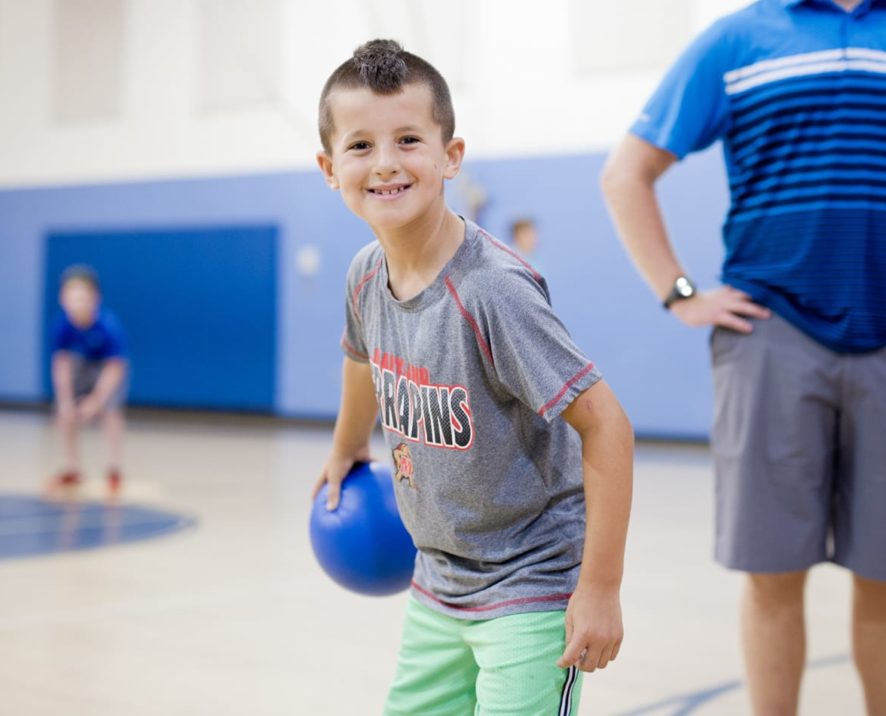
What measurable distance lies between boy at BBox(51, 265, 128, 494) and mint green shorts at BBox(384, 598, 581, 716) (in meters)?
5.40

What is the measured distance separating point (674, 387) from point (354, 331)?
26.6ft

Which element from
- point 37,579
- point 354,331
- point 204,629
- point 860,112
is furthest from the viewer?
point 37,579

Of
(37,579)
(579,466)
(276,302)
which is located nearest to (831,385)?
(579,466)

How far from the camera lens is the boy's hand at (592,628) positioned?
61.3 inches

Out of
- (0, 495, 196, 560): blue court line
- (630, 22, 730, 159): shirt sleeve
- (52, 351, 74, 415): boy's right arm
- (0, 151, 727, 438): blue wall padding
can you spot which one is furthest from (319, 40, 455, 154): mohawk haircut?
(0, 151, 727, 438): blue wall padding

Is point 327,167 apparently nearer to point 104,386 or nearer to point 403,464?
point 403,464

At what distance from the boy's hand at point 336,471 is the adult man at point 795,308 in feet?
2.21

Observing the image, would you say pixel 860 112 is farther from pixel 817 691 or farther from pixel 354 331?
pixel 817 691

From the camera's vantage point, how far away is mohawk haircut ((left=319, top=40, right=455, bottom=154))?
1.63 m

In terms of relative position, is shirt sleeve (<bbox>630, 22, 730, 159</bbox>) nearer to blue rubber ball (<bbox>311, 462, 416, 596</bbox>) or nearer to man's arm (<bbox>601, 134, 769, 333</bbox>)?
man's arm (<bbox>601, 134, 769, 333</bbox>)

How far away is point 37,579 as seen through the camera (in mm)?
4281

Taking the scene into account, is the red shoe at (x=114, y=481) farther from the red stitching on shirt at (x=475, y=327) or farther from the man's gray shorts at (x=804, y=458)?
the red stitching on shirt at (x=475, y=327)

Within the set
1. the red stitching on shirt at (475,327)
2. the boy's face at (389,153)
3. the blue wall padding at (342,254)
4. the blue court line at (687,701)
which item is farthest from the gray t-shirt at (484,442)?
the blue wall padding at (342,254)

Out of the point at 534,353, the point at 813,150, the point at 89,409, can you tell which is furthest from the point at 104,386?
the point at 534,353
